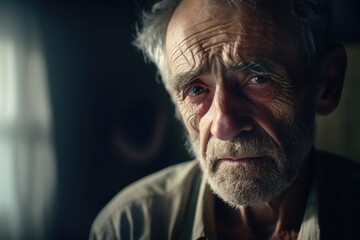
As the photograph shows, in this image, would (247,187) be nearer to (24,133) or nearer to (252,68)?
(252,68)

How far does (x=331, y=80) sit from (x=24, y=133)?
1615mm

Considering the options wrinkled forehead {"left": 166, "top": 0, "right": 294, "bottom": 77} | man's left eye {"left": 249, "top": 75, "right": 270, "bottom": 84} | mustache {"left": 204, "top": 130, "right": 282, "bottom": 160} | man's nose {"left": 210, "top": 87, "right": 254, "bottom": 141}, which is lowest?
mustache {"left": 204, "top": 130, "right": 282, "bottom": 160}

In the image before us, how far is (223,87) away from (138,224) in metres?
0.62

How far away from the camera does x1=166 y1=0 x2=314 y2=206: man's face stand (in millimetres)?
1067

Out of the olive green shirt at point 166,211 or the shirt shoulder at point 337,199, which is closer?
the shirt shoulder at point 337,199

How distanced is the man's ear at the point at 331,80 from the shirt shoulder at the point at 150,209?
54 centimetres

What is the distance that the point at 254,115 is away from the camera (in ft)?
3.56

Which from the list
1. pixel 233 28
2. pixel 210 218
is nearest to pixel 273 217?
pixel 210 218

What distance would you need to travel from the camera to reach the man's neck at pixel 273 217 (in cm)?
130

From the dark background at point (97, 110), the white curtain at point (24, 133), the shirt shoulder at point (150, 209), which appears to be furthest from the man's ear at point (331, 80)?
the white curtain at point (24, 133)

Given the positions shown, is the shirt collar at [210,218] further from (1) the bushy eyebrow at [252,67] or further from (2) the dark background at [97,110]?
(2) the dark background at [97,110]

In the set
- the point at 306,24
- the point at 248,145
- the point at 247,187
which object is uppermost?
the point at 306,24

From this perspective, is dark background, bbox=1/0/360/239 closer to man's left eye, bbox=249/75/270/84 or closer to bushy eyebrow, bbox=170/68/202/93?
bushy eyebrow, bbox=170/68/202/93

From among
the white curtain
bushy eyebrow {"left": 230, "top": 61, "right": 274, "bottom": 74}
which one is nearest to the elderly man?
bushy eyebrow {"left": 230, "top": 61, "right": 274, "bottom": 74}
